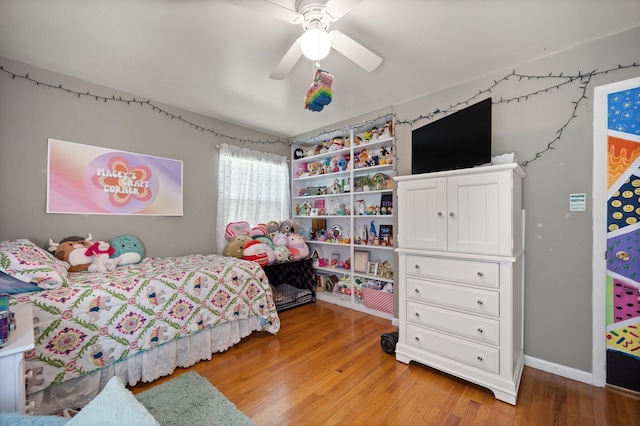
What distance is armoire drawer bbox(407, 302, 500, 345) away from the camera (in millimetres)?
1815

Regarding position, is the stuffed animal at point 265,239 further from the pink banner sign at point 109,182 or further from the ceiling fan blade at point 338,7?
the ceiling fan blade at point 338,7

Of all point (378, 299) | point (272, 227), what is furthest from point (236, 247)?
point (378, 299)

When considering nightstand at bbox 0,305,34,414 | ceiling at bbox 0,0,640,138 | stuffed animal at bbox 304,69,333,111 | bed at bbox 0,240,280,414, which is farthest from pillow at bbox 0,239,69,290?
stuffed animal at bbox 304,69,333,111

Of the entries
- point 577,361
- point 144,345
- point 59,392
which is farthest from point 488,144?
point 59,392

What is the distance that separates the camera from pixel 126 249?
2.54m

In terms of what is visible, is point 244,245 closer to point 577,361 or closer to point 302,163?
point 302,163

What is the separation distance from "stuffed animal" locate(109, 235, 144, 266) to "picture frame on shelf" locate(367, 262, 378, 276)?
8.22ft

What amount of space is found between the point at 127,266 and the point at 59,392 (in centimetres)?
102

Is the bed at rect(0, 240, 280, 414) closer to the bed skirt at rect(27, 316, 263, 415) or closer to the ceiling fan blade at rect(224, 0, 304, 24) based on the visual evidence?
the bed skirt at rect(27, 316, 263, 415)

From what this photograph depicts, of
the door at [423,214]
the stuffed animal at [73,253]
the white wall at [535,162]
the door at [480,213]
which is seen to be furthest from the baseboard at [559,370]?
the stuffed animal at [73,253]

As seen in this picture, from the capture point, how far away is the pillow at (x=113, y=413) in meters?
0.78

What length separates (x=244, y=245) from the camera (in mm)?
3119

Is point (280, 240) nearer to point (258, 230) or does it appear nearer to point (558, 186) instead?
point (258, 230)

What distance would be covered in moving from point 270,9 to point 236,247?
2.38 m
